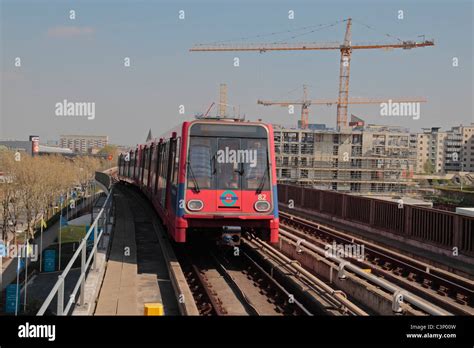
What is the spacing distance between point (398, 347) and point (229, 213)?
6.79 m

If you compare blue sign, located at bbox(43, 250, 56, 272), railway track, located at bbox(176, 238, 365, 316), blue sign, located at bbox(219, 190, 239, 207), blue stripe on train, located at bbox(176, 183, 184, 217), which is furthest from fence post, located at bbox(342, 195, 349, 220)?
blue sign, located at bbox(43, 250, 56, 272)

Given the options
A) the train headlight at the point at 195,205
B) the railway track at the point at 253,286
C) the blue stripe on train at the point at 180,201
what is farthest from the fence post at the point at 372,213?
the blue stripe on train at the point at 180,201

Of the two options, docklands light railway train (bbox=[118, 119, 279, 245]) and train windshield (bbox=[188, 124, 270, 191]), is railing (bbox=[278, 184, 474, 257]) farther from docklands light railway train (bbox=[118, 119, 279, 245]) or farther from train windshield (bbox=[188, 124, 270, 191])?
train windshield (bbox=[188, 124, 270, 191])

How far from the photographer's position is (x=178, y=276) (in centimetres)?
1068

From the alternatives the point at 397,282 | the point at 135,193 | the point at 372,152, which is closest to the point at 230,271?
the point at 397,282

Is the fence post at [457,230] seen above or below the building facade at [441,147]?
below

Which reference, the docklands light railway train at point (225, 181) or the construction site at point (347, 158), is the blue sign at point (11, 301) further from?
the construction site at point (347, 158)

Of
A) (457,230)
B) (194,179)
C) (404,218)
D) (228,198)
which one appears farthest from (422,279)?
(194,179)

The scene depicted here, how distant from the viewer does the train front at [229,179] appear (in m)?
11.8

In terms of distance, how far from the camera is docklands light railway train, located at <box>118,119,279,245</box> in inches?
462

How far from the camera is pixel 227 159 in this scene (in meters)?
11.9

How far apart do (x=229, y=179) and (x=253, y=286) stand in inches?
93.2

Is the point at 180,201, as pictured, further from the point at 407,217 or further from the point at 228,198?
the point at 407,217

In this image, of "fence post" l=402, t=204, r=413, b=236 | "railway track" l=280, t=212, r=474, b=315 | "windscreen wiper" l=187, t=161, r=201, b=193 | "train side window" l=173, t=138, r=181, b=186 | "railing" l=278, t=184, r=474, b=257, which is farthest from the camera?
"fence post" l=402, t=204, r=413, b=236
